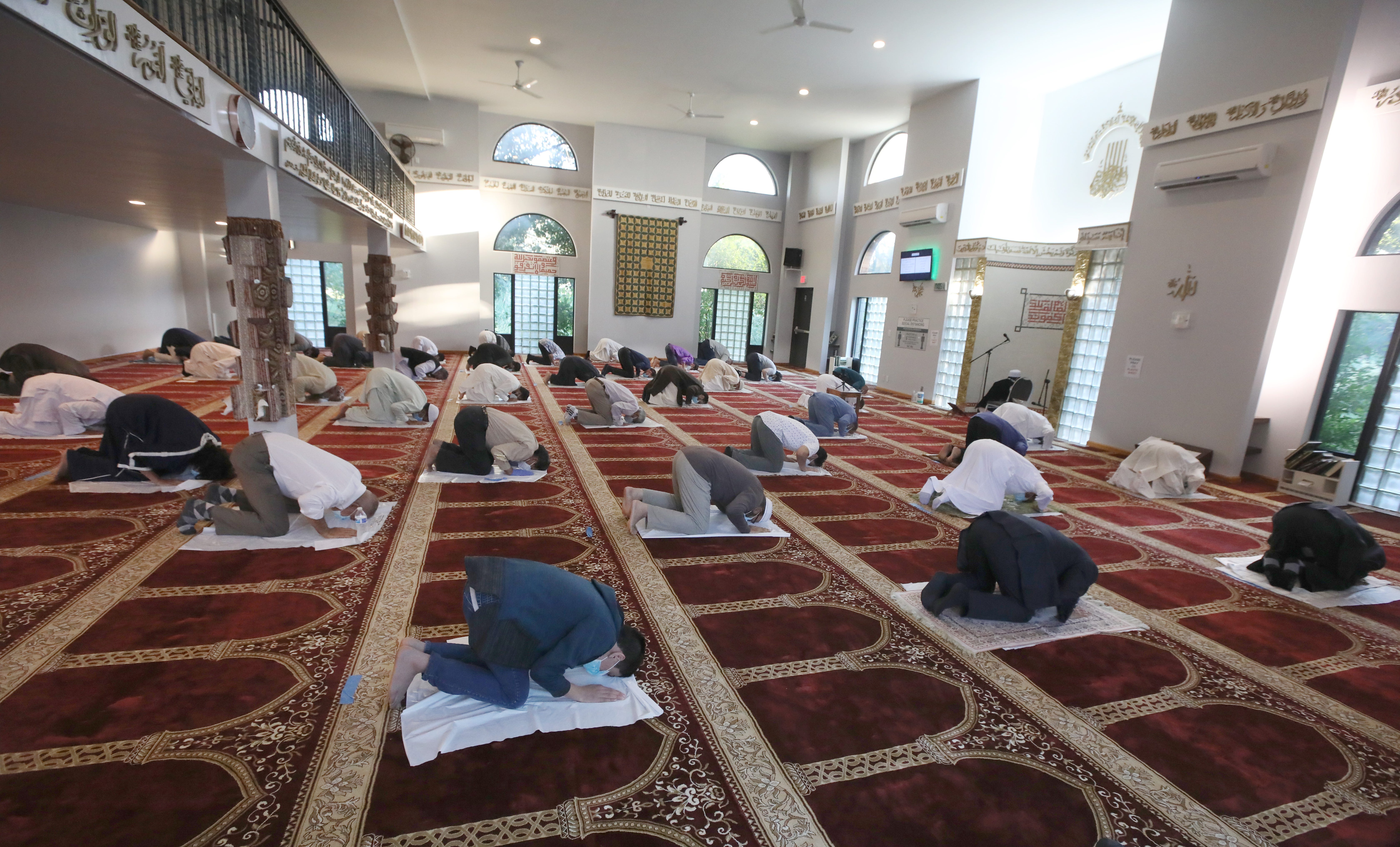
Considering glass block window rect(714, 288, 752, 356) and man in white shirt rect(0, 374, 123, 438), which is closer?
man in white shirt rect(0, 374, 123, 438)

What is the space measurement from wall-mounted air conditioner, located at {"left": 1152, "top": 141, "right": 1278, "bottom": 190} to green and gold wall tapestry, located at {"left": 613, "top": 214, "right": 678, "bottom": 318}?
8.22 metres

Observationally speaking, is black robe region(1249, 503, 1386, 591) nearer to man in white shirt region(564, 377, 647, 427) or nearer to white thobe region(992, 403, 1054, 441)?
white thobe region(992, 403, 1054, 441)

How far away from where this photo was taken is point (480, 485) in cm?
397

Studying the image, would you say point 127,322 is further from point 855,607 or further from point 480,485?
point 855,607

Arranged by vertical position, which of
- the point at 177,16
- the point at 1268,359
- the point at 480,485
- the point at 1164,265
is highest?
the point at 177,16

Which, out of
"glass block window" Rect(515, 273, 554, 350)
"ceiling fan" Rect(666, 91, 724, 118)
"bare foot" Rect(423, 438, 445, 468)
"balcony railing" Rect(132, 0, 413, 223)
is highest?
"ceiling fan" Rect(666, 91, 724, 118)

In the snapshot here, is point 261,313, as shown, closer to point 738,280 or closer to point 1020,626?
point 1020,626

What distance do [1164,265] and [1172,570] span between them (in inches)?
142

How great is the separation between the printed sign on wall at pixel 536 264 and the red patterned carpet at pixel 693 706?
9.26m

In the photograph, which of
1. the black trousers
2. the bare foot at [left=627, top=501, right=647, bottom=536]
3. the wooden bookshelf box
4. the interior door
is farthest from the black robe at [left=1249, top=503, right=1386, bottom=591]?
the interior door

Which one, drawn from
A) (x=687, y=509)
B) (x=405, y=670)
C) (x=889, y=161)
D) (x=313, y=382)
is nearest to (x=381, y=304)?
(x=313, y=382)

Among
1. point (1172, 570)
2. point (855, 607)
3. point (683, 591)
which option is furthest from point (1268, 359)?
point (683, 591)

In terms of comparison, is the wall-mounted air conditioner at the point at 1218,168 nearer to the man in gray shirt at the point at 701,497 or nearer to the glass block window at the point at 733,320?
the man in gray shirt at the point at 701,497

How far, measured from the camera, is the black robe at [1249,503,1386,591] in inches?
116
